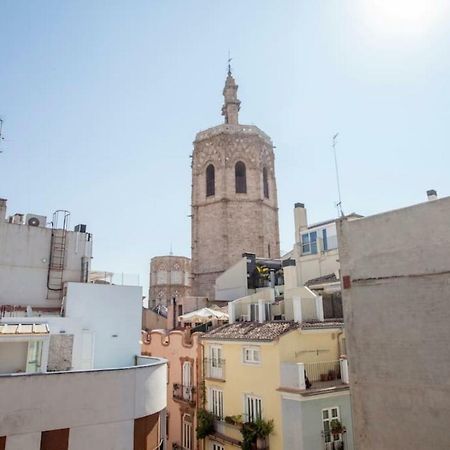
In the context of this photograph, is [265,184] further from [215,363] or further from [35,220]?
[35,220]

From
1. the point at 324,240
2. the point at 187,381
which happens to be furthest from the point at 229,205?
the point at 187,381

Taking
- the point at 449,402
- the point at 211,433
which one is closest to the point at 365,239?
the point at 449,402

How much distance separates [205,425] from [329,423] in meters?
6.80

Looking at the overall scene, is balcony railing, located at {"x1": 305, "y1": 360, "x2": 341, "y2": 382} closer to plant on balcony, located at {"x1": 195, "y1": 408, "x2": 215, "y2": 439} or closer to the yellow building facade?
the yellow building facade

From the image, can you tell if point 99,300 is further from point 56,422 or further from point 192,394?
point 192,394

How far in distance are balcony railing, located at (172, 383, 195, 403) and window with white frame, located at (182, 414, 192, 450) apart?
3.16 ft

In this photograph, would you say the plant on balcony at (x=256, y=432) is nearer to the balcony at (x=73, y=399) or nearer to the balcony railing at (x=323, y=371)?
the balcony railing at (x=323, y=371)

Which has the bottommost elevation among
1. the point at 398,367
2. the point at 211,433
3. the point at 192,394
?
the point at 211,433

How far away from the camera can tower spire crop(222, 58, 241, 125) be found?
50781mm

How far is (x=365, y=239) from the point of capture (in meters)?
9.88

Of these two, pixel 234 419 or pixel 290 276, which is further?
pixel 290 276

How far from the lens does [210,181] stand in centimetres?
4716

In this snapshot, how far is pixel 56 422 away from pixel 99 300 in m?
6.41

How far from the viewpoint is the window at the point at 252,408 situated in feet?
60.7
